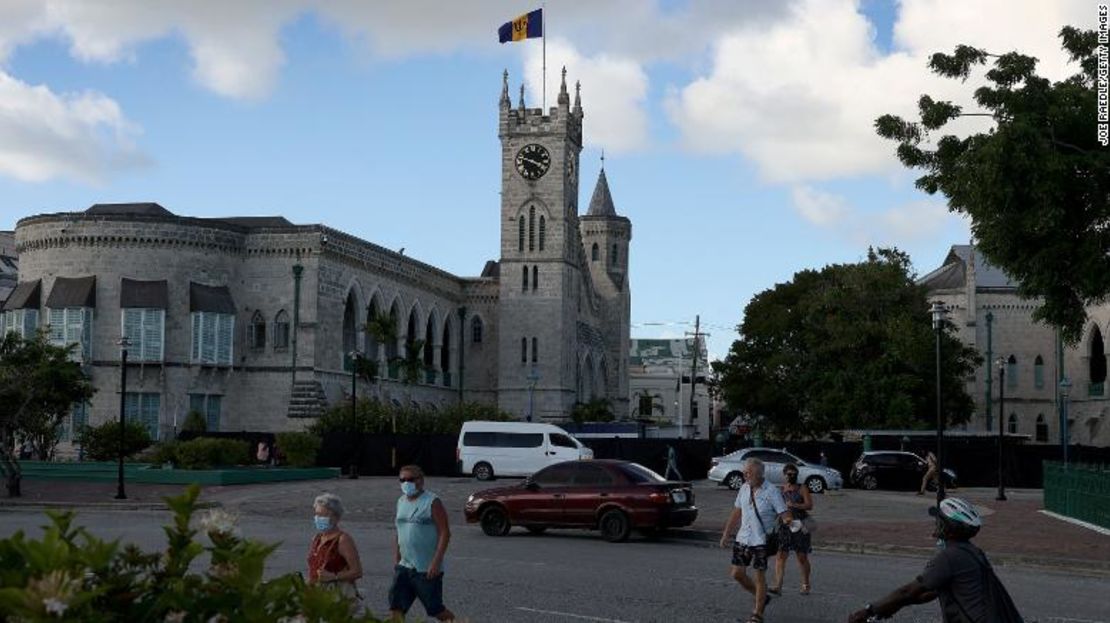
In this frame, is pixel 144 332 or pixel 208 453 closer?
pixel 208 453

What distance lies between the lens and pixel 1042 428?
7681 centimetres

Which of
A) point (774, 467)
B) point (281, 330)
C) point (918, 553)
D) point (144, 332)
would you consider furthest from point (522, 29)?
point (918, 553)

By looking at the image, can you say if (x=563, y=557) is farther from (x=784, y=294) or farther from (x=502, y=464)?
(x=784, y=294)

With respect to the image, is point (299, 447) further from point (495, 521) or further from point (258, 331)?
point (495, 521)

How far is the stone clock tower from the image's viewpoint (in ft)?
262

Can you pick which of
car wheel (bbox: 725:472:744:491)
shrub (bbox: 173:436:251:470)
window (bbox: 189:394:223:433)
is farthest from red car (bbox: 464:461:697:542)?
window (bbox: 189:394:223:433)

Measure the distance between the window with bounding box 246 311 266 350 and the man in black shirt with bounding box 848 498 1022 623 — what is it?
57.2 metres

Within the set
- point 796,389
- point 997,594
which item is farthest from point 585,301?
point 997,594

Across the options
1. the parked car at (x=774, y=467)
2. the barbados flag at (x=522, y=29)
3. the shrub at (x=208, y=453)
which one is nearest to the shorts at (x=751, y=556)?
the parked car at (x=774, y=467)

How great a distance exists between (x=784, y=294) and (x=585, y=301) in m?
18.1

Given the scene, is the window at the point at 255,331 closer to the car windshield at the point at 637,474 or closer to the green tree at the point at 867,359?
the green tree at the point at 867,359

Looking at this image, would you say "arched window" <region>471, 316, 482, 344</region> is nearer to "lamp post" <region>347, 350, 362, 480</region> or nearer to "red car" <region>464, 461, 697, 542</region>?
"lamp post" <region>347, 350, 362, 480</region>

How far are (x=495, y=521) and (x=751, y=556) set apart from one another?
11.5 metres

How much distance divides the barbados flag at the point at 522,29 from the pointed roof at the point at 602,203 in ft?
114
